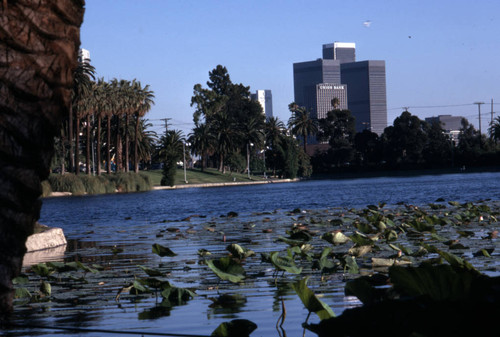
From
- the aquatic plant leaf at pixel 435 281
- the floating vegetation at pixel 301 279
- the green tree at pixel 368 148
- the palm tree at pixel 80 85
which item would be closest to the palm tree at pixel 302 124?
the green tree at pixel 368 148

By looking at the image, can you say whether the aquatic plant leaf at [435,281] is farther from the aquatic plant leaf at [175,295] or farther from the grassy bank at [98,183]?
the grassy bank at [98,183]

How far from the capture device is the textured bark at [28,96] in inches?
143

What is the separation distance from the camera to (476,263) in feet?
31.8

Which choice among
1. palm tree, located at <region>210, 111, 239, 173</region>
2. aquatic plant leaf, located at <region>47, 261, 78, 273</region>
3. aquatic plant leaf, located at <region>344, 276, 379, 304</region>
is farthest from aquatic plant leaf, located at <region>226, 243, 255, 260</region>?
palm tree, located at <region>210, 111, 239, 173</region>

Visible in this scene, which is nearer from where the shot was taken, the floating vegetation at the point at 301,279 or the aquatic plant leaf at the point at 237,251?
the floating vegetation at the point at 301,279

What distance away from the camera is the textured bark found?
363 cm

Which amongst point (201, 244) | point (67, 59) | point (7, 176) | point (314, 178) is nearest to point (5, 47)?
point (67, 59)

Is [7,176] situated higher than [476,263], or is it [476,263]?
[7,176]

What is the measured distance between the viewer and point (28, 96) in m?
3.68

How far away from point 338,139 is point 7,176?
491ft

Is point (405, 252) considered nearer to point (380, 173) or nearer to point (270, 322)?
point (270, 322)

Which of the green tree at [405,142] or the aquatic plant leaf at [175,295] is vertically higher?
the green tree at [405,142]

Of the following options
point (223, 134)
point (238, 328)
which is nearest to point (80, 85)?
point (223, 134)

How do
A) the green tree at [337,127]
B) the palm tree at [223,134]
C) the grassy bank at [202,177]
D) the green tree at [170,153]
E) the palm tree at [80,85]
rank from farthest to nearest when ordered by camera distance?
the green tree at [337,127] → the palm tree at [223,134] → the grassy bank at [202,177] → the green tree at [170,153] → the palm tree at [80,85]
